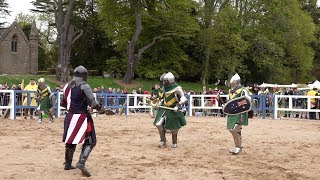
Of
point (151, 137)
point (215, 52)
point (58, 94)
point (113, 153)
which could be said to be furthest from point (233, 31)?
point (113, 153)

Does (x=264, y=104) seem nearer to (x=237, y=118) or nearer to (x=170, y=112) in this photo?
(x=170, y=112)

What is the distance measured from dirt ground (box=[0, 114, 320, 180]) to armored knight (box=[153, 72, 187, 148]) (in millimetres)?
506

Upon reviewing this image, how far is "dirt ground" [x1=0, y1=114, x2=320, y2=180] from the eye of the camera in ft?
28.5

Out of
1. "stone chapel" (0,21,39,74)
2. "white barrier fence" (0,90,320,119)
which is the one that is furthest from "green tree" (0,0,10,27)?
"white barrier fence" (0,90,320,119)

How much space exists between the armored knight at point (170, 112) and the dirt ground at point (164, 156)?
1.66 feet

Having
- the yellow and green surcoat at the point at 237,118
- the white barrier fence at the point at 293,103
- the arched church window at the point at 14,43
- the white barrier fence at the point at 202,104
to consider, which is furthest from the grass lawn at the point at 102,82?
the yellow and green surcoat at the point at 237,118

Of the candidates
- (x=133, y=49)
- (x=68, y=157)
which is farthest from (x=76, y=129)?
(x=133, y=49)

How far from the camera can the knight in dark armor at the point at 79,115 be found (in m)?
8.52

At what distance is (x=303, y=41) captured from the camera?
5750 centimetres

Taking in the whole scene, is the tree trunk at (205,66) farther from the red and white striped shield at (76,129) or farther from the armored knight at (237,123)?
the red and white striped shield at (76,129)

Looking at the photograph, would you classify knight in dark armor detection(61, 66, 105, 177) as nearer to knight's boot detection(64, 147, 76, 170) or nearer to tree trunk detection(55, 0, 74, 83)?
knight's boot detection(64, 147, 76, 170)

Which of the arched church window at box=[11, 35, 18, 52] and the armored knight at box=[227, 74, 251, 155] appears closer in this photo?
the armored knight at box=[227, 74, 251, 155]

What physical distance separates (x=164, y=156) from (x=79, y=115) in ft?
9.38

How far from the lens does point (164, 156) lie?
10836 mm
